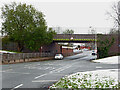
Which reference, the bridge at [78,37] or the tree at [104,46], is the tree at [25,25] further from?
the tree at [104,46]

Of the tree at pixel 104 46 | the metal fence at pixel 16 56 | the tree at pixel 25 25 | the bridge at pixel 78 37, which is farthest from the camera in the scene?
the bridge at pixel 78 37

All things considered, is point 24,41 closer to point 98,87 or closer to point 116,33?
point 116,33

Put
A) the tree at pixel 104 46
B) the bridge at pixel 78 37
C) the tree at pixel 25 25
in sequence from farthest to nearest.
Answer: the bridge at pixel 78 37 < the tree at pixel 104 46 < the tree at pixel 25 25

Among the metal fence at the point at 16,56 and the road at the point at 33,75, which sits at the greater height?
the metal fence at the point at 16,56

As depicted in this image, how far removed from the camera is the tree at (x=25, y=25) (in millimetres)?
47938

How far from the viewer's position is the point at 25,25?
49000mm

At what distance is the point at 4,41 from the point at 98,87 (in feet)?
163

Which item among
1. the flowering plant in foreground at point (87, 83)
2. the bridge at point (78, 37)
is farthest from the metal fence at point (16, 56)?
the flowering plant in foreground at point (87, 83)

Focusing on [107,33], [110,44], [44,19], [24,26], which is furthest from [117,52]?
[24,26]

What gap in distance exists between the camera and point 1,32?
167ft

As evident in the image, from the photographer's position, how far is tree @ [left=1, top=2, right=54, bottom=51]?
47938 millimetres

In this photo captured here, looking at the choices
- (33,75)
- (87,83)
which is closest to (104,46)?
(33,75)

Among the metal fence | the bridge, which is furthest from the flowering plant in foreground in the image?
the bridge

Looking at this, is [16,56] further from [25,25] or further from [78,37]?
[78,37]
